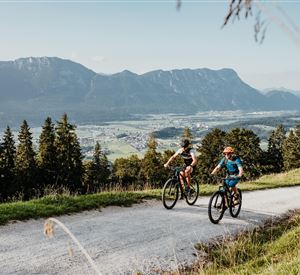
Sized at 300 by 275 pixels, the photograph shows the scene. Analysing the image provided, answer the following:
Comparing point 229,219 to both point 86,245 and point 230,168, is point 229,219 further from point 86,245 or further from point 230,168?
point 86,245

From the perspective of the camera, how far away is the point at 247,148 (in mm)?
75562

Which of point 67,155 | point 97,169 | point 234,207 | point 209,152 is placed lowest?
point 97,169

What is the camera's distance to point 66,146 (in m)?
60.6

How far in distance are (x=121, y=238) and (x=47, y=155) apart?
49.3 m

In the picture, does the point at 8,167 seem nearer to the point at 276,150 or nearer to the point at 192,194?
the point at 192,194

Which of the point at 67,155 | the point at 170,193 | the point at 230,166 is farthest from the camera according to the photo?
the point at 67,155

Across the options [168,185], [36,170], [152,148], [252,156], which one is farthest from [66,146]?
[168,185]

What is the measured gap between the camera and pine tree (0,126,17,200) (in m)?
55.8

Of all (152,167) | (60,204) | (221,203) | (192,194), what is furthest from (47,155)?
(221,203)

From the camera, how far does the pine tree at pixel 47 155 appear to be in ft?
191

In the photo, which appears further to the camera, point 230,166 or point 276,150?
point 276,150

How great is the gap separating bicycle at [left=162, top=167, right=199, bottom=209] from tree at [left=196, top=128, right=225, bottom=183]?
213 ft

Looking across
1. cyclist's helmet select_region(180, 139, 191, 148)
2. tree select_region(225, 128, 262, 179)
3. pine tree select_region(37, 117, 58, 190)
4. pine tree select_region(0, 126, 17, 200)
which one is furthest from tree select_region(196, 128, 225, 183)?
cyclist's helmet select_region(180, 139, 191, 148)

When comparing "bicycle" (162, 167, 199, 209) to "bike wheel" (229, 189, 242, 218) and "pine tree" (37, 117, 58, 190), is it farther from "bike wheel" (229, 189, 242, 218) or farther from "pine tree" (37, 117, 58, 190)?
"pine tree" (37, 117, 58, 190)
